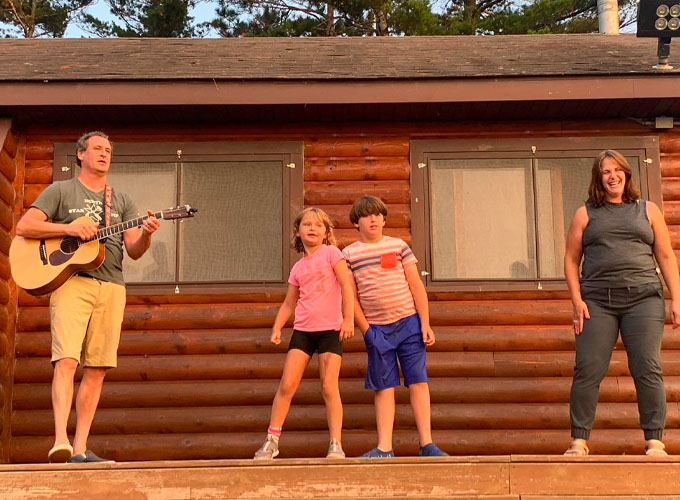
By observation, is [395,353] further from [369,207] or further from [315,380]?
[315,380]

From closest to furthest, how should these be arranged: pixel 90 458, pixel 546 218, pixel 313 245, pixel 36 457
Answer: pixel 90 458 → pixel 313 245 → pixel 36 457 → pixel 546 218

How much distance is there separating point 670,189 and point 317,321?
349cm

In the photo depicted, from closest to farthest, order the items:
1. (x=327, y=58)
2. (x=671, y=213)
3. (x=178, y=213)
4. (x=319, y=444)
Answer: (x=178, y=213) → (x=319, y=444) → (x=671, y=213) → (x=327, y=58)

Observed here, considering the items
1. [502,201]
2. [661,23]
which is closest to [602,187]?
[502,201]

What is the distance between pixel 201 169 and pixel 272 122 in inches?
27.6

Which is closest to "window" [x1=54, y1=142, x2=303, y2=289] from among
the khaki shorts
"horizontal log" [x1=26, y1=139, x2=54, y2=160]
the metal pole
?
"horizontal log" [x1=26, y1=139, x2=54, y2=160]

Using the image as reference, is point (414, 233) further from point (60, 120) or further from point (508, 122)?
point (60, 120)

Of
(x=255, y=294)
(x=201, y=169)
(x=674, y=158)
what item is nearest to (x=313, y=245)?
(x=255, y=294)

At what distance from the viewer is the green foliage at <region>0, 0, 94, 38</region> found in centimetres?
2638

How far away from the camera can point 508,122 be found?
26.2ft

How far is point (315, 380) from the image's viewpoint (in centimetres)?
751

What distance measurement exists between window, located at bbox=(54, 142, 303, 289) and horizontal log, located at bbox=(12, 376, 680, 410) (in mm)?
842

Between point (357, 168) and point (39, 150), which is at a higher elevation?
point (39, 150)

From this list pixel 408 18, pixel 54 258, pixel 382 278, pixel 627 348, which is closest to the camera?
pixel 627 348
